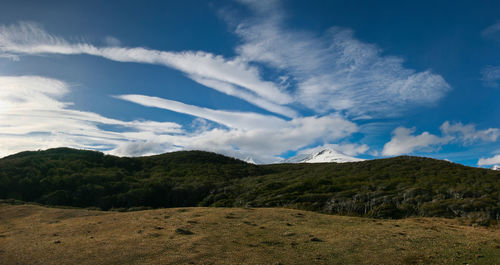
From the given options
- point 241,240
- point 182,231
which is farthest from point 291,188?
point 241,240

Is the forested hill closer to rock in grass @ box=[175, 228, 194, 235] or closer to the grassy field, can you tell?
the grassy field

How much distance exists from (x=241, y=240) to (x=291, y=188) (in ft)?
48.8

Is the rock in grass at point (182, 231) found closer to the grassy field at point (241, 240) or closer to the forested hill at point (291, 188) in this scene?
the grassy field at point (241, 240)

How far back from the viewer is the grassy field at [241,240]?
9.30 meters

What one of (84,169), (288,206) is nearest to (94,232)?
(288,206)

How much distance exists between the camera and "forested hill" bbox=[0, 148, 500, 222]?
18219 millimetres

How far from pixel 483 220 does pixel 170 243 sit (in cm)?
1551

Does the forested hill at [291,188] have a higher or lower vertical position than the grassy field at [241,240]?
higher

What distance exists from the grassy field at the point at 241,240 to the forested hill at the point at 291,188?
3.26 m

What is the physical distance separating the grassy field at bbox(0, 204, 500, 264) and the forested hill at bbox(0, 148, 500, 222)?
10.7 ft

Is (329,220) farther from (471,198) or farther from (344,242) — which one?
(471,198)

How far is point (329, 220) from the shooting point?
49.2 feet

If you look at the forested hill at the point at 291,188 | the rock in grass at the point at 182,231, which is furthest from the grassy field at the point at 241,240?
the forested hill at the point at 291,188

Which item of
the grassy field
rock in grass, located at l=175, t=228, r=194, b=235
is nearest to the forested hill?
the grassy field
